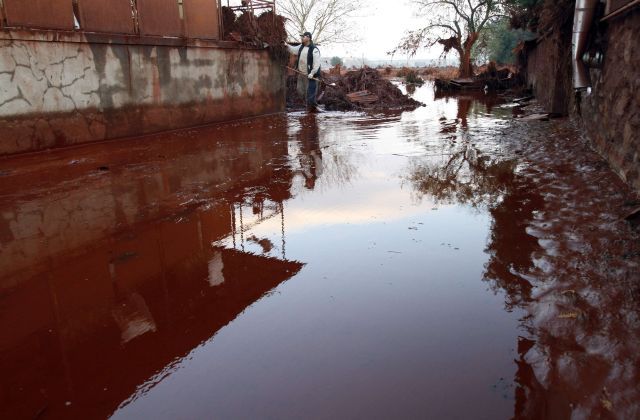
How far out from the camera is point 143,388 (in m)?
2.32

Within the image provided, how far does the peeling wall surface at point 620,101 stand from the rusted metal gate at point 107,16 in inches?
354

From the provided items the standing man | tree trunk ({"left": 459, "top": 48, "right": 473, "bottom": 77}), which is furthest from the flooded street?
tree trunk ({"left": 459, "top": 48, "right": 473, "bottom": 77})

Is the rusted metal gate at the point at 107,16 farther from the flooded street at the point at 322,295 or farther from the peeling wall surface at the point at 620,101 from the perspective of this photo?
the peeling wall surface at the point at 620,101

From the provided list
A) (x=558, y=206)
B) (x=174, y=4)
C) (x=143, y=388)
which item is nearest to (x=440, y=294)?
(x=143, y=388)

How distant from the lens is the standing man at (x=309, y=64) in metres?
15.4

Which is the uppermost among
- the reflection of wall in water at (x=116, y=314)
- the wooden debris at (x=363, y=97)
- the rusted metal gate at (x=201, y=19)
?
the rusted metal gate at (x=201, y=19)

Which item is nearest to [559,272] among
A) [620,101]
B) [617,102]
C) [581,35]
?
[620,101]

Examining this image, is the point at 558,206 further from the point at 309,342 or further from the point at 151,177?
the point at 151,177

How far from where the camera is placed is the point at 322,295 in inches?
127

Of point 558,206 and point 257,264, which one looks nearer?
point 257,264

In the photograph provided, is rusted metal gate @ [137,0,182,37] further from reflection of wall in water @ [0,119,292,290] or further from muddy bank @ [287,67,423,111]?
muddy bank @ [287,67,423,111]

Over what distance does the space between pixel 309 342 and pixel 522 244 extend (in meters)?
2.17

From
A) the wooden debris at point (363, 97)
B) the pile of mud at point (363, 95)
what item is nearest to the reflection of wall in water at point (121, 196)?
the pile of mud at point (363, 95)

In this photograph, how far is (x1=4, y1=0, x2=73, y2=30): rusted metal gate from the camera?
804 centimetres
